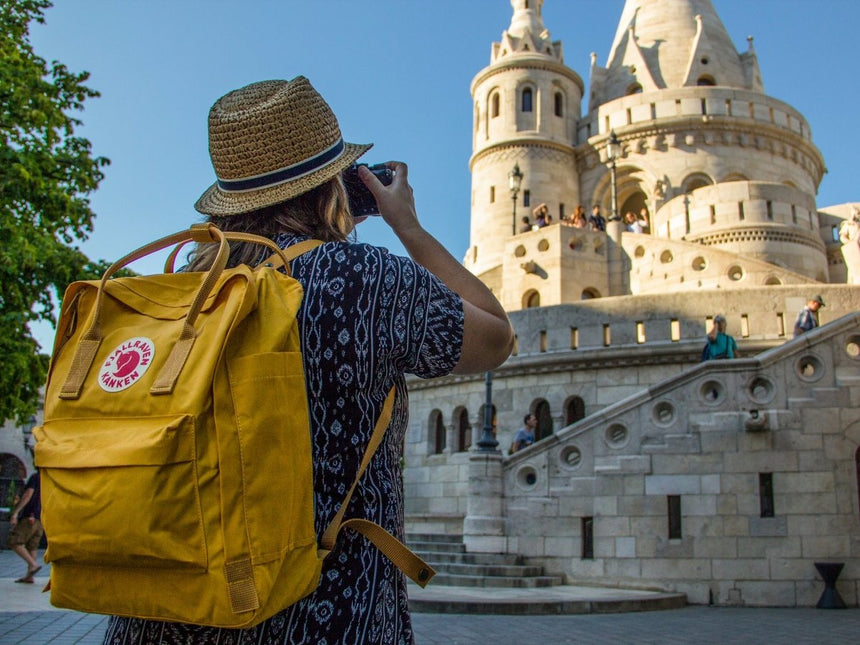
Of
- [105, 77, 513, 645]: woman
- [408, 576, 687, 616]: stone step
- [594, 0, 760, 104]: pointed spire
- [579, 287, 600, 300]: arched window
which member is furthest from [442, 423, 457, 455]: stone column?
[594, 0, 760, 104]: pointed spire

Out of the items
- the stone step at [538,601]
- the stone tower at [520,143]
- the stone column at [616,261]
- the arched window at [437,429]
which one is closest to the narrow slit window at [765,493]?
the stone step at [538,601]

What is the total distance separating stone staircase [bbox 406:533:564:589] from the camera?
12.9 meters

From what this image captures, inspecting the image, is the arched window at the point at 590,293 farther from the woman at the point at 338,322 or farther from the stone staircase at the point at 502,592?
the woman at the point at 338,322

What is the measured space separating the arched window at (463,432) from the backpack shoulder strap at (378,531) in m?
18.4

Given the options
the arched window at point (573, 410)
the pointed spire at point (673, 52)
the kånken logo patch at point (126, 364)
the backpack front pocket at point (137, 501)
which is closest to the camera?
the backpack front pocket at point (137, 501)

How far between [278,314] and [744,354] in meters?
17.1

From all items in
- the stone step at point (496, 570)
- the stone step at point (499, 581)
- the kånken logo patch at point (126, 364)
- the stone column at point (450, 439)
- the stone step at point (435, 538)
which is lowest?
the stone step at point (499, 581)

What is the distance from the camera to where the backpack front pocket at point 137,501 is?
154 centimetres

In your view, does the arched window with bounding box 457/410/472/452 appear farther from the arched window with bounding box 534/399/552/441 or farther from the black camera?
the black camera

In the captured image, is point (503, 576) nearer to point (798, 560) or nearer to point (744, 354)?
point (798, 560)

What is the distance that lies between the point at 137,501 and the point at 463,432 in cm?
1939

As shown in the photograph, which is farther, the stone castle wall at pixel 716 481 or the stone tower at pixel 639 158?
the stone tower at pixel 639 158

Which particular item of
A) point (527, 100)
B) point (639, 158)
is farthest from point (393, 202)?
point (527, 100)

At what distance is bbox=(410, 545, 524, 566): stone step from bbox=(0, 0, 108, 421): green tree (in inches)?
270
